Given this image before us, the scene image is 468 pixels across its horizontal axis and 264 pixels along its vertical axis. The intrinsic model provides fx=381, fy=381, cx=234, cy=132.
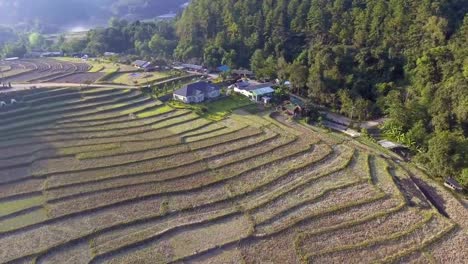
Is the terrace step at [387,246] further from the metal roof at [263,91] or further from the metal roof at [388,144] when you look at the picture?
the metal roof at [263,91]

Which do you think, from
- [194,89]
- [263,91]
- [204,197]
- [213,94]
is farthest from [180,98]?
[204,197]

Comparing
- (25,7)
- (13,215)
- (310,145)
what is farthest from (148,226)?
(25,7)

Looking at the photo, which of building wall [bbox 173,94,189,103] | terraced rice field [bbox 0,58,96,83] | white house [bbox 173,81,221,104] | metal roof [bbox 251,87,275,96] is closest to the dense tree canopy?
metal roof [bbox 251,87,275,96]

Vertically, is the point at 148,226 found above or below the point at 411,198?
below

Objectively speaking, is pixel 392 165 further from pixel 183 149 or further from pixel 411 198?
pixel 183 149

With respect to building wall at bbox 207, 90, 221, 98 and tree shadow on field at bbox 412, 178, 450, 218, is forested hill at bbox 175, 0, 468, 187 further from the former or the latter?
building wall at bbox 207, 90, 221, 98

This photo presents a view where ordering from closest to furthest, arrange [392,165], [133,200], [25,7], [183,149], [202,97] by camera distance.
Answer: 1. [133,200]
2. [392,165]
3. [183,149]
4. [202,97]
5. [25,7]
